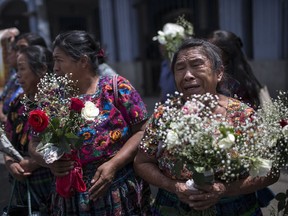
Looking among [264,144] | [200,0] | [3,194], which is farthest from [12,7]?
[264,144]

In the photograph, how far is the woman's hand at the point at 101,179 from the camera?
2.02 meters

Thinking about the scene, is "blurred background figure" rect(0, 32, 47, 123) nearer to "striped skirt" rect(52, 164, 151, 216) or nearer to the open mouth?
"striped skirt" rect(52, 164, 151, 216)

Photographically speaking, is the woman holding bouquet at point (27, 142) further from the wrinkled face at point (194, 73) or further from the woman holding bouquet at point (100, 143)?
the wrinkled face at point (194, 73)

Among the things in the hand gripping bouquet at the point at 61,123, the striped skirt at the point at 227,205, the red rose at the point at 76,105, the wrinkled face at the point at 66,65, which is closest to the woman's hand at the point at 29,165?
the hand gripping bouquet at the point at 61,123

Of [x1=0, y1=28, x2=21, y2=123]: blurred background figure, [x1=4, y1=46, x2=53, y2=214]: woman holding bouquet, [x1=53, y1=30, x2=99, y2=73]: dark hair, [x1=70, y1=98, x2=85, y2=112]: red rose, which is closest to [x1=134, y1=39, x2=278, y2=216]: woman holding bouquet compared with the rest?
[x1=70, y1=98, x2=85, y2=112]: red rose

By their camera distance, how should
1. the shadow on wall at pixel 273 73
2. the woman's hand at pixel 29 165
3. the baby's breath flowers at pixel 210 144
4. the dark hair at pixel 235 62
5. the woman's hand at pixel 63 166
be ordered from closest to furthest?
the baby's breath flowers at pixel 210 144 → the woman's hand at pixel 63 166 → the woman's hand at pixel 29 165 → the dark hair at pixel 235 62 → the shadow on wall at pixel 273 73

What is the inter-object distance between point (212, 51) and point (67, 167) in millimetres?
968

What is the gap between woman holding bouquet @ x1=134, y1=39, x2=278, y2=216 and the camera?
5.37 feet

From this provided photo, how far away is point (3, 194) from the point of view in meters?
3.93

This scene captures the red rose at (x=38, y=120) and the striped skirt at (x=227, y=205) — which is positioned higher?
the red rose at (x=38, y=120)

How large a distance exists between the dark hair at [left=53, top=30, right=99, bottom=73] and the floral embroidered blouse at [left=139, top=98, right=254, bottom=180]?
2.10ft

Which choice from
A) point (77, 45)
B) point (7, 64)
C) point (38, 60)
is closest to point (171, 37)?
point (38, 60)

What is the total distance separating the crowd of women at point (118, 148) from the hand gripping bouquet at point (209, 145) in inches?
6.5

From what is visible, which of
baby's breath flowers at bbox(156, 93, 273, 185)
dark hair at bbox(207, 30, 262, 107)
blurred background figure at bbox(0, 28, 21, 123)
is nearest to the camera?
baby's breath flowers at bbox(156, 93, 273, 185)
